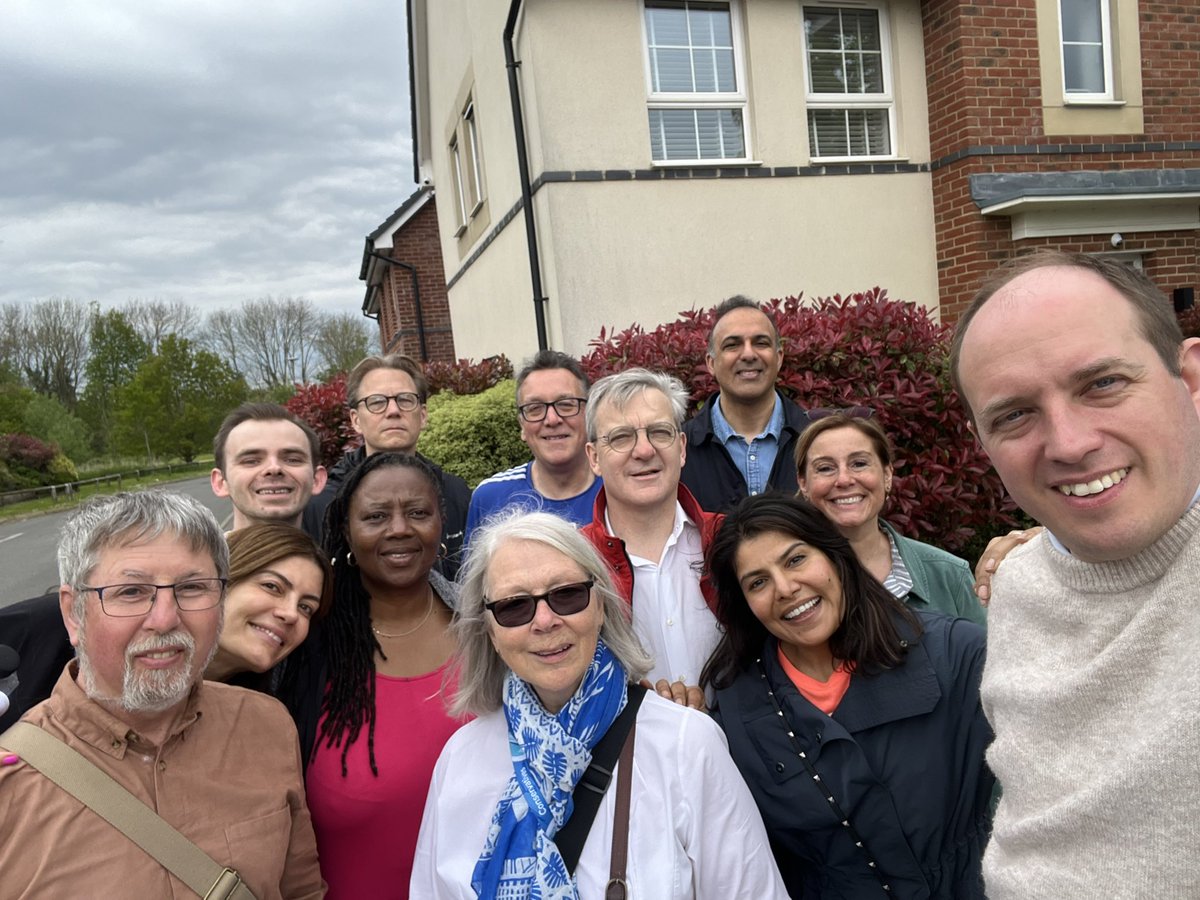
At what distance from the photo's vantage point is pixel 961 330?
131 cm

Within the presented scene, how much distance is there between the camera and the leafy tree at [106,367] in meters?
38.0

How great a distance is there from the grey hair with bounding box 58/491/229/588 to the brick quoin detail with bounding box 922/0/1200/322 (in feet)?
26.4

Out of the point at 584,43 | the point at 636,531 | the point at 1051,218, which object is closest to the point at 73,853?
the point at 636,531

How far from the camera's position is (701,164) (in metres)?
7.91

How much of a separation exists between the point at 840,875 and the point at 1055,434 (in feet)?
4.61

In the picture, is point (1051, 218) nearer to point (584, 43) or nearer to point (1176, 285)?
point (1176, 285)

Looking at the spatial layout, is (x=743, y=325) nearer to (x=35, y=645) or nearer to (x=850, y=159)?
(x=35, y=645)

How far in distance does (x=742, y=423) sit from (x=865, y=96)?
20.8 feet

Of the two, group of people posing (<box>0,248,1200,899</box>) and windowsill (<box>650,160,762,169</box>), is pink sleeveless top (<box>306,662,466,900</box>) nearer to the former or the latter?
group of people posing (<box>0,248,1200,899</box>)

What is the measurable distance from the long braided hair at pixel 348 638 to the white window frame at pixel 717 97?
6.18 meters

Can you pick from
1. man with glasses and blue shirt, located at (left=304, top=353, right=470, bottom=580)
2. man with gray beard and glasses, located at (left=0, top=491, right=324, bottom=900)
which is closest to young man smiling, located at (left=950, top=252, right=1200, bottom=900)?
man with gray beard and glasses, located at (left=0, top=491, right=324, bottom=900)

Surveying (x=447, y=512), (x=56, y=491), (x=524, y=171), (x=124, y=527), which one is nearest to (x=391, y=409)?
(x=447, y=512)

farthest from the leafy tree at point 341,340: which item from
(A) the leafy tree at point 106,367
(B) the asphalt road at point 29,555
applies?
(B) the asphalt road at point 29,555

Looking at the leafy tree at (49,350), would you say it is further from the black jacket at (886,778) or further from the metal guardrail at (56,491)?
the black jacket at (886,778)
